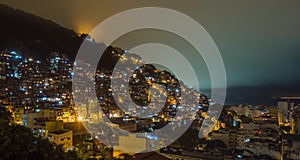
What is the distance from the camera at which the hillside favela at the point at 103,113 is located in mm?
8266

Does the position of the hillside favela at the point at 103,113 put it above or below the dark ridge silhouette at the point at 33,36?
below

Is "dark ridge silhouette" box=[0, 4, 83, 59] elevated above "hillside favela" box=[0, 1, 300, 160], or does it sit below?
above

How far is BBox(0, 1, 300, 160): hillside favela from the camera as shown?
827cm

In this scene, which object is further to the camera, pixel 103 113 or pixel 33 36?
pixel 33 36

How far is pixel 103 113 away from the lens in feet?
52.5

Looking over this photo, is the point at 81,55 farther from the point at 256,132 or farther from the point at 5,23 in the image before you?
the point at 256,132

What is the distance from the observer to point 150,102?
71.7 ft

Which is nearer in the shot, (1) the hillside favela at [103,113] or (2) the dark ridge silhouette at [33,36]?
(1) the hillside favela at [103,113]

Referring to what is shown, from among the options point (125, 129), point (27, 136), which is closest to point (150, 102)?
point (125, 129)

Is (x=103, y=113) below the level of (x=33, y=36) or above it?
below

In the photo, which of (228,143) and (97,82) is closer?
(228,143)

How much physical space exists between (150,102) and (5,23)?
17558mm

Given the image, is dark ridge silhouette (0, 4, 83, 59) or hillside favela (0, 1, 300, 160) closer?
hillside favela (0, 1, 300, 160)

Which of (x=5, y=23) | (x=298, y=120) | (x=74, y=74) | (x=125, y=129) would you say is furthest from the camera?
(x=5, y=23)
